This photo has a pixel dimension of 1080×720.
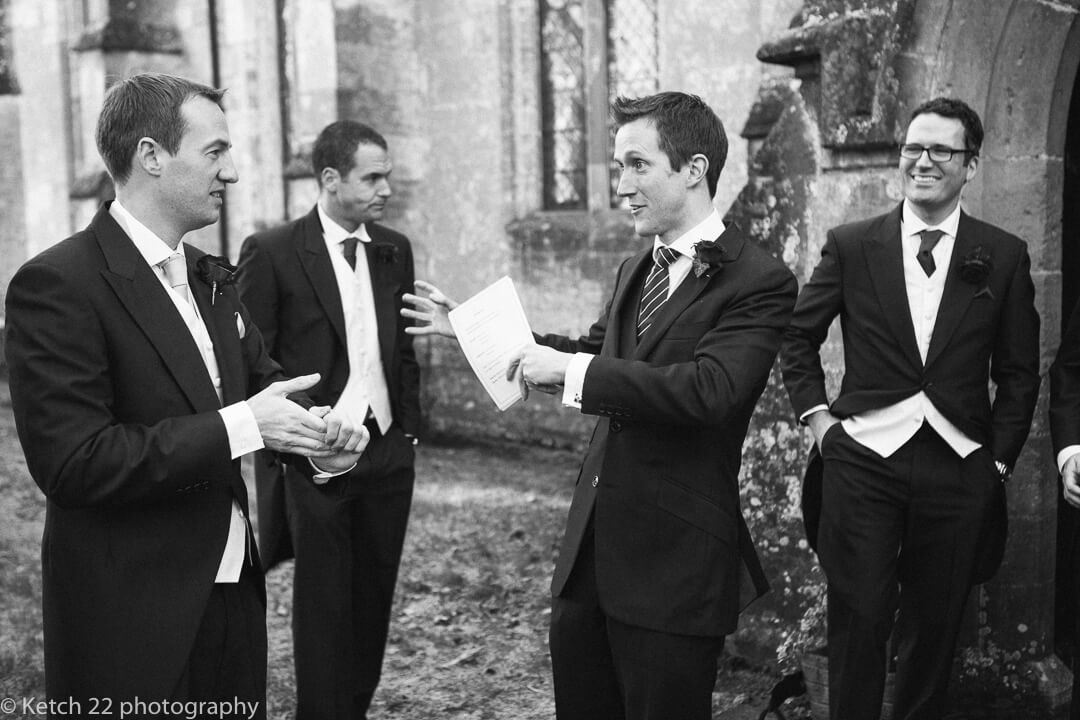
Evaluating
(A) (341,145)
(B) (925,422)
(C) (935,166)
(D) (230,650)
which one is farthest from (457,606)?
(C) (935,166)

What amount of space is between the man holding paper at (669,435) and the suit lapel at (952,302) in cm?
96

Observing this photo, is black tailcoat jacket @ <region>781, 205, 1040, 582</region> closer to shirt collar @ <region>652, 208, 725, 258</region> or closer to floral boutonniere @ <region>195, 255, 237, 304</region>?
shirt collar @ <region>652, 208, 725, 258</region>

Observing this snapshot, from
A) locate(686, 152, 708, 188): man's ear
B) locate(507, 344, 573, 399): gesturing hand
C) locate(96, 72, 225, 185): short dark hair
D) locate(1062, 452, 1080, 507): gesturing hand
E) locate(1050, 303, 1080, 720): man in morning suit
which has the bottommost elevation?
locate(1062, 452, 1080, 507): gesturing hand

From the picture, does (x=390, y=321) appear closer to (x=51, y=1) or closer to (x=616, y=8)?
(x=616, y=8)

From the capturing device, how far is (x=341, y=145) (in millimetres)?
4848

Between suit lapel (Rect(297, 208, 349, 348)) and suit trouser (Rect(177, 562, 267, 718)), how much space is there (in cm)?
177

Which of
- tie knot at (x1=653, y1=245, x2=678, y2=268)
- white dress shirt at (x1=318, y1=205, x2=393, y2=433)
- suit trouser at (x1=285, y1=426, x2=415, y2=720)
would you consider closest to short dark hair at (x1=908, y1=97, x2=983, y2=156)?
tie knot at (x1=653, y1=245, x2=678, y2=268)

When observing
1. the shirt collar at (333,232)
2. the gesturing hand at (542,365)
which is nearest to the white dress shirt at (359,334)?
the shirt collar at (333,232)

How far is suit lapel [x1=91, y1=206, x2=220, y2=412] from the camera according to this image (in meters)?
2.77

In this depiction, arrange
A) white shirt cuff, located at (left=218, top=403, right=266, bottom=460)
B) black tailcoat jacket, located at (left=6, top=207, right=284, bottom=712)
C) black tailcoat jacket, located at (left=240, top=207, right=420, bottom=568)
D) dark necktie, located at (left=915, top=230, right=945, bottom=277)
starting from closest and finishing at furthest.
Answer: black tailcoat jacket, located at (left=6, top=207, right=284, bottom=712), white shirt cuff, located at (left=218, top=403, right=266, bottom=460), dark necktie, located at (left=915, top=230, right=945, bottom=277), black tailcoat jacket, located at (left=240, top=207, right=420, bottom=568)

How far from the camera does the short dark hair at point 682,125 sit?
307 centimetres

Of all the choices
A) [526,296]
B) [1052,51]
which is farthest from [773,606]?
[526,296]

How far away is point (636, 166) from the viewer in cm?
309

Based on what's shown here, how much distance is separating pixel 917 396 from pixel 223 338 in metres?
2.23
